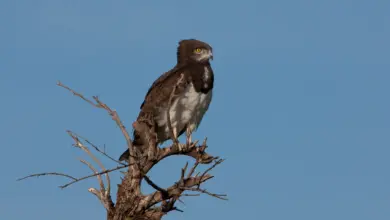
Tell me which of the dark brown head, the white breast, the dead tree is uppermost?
the dark brown head

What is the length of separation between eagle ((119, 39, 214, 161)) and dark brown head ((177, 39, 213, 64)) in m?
0.05

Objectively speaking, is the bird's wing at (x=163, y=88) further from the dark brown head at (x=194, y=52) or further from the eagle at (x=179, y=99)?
the dark brown head at (x=194, y=52)

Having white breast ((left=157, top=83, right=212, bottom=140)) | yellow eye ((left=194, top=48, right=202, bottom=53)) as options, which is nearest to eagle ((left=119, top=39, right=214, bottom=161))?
white breast ((left=157, top=83, right=212, bottom=140))

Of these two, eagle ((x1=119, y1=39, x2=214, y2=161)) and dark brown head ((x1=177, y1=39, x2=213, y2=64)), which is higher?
dark brown head ((x1=177, y1=39, x2=213, y2=64))

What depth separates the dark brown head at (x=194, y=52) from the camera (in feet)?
50.5

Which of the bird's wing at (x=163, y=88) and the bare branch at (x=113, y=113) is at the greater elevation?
the bird's wing at (x=163, y=88)

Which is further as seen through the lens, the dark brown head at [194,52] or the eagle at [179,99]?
the dark brown head at [194,52]

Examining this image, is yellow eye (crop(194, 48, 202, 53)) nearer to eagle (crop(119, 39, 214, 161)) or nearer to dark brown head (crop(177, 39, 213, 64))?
dark brown head (crop(177, 39, 213, 64))

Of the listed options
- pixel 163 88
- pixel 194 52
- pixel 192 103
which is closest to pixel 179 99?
pixel 192 103

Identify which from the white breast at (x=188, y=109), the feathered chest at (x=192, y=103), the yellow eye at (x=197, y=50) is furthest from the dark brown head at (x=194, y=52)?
the white breast at (x=188, y=109)

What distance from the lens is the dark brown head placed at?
1540cm

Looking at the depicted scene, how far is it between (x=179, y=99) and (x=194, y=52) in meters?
1.32

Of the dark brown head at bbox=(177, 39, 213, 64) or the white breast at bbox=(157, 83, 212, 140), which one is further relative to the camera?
the dark brown head at bbox=(177, 39, 213, 64)

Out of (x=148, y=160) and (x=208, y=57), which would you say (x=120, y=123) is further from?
(x=208, y=57)
